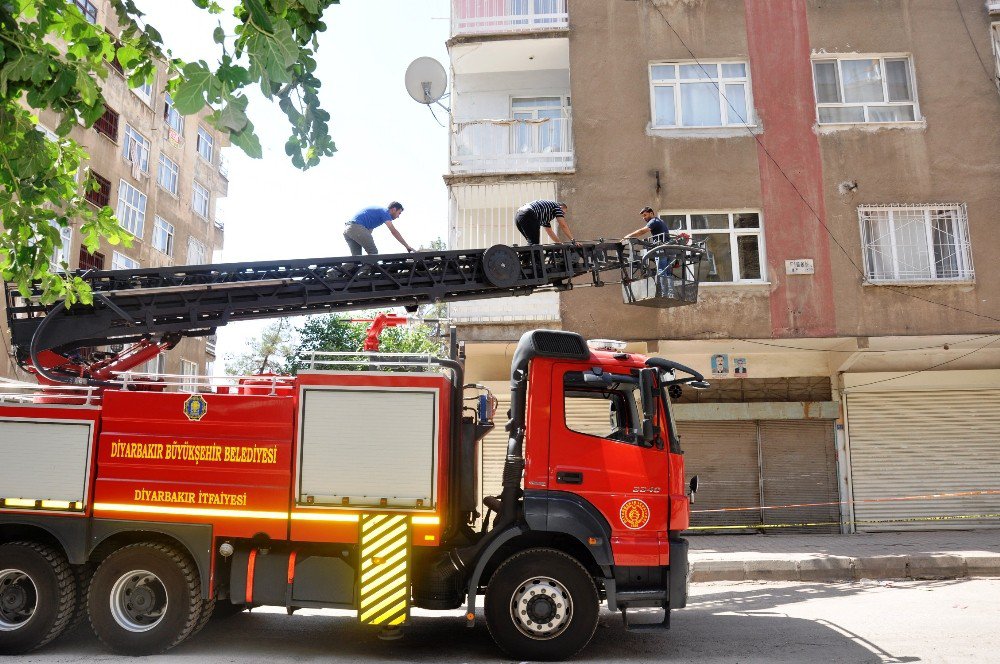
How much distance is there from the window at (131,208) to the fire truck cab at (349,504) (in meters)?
18.8

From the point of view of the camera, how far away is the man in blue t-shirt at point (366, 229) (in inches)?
365

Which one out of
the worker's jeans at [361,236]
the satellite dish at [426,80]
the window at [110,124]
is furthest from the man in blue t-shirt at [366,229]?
the window at [110,124]

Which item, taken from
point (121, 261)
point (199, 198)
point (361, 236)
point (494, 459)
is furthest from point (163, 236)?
point (494, 459)

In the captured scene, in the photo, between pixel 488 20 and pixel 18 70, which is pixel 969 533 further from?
pixel 18 70

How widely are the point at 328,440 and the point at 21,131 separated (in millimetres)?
3342

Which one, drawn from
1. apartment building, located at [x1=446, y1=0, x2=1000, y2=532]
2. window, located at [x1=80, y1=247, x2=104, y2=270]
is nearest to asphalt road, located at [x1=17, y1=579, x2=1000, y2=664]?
apartment building, located at [x1=446, y1=0, x2=1000, y2=532]

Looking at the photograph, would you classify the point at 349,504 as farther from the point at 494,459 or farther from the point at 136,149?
the point at 136,149

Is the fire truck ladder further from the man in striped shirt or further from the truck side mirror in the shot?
the truck side mirror

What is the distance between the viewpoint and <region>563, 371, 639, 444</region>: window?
22.7ft

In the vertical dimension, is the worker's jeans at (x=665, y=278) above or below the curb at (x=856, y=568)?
above

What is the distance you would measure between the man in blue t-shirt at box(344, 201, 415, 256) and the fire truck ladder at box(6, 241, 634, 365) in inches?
31.8

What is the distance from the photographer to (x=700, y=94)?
51.8ft

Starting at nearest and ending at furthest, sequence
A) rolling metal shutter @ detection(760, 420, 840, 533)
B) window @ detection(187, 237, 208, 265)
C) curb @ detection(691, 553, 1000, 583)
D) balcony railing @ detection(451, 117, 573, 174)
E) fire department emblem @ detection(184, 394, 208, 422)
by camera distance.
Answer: fire department emblem @ detection(184, 394, 208, 422)
curb @ detection(691, 553, 1000, 583)
balcony railing @ detection(451, 117, 573, 174)
rolling metal shutter @ detection(760, 420, 840, 533)
window @ detection(187, 237, 208, 265)

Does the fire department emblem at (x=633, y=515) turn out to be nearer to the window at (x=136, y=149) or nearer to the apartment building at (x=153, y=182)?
the apartment building at (x=153, y=182)
